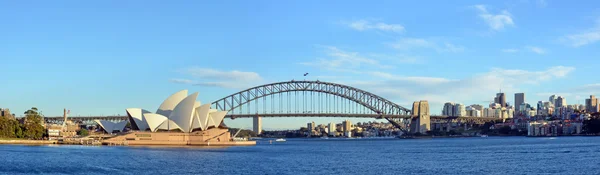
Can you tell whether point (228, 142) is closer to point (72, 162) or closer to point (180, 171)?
point (72, 162)

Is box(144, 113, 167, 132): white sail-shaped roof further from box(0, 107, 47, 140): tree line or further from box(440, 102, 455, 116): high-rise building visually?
box(440, 102, 455, 116): high-rise building

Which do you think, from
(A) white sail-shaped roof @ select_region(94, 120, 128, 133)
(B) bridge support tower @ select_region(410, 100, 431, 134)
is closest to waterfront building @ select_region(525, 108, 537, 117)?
(B) bridge support tower @ select_region(410, 100, 431, 134)

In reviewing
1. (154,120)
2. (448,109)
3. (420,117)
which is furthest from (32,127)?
(448,109)

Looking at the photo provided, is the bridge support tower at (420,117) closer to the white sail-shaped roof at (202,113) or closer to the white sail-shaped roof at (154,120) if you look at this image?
the white sail-shaped roof at (202,113)

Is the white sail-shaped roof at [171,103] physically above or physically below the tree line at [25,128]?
above

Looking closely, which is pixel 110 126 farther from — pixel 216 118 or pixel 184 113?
pixel 184 113

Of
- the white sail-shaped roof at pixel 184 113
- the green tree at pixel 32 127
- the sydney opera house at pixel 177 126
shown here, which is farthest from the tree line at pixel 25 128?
the white sail-shaped roof at pixel 184 113
